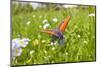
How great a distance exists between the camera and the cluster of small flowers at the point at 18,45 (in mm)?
2521

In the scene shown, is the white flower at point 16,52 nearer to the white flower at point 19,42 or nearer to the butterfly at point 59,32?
the white flower at point 19,42

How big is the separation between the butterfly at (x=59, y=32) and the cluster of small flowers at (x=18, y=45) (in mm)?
298

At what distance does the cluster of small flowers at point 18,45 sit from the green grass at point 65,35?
4 cm

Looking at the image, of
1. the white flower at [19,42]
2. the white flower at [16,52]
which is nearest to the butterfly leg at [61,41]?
the white flower at [19,42]

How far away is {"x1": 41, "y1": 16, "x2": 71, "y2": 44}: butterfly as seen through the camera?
2695 millimetres

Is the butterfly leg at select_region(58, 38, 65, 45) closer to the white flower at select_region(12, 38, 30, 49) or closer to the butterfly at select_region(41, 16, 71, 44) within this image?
the butterfly at select_region(41, 16, 71, 44)

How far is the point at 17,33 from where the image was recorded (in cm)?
253

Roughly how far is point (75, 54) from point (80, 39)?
0.21m

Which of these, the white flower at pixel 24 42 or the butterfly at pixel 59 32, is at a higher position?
the butterfly at pixel 59 32

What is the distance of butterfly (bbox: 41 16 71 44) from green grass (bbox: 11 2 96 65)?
0.05 m

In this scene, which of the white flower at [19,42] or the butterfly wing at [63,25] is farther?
the butterfly wing at [63,25]

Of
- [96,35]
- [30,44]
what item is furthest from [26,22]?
[96,35]

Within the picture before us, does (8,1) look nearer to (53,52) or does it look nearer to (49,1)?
(49,1)

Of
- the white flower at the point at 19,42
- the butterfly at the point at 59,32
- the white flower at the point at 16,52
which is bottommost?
the white flower at the point at 16,52
